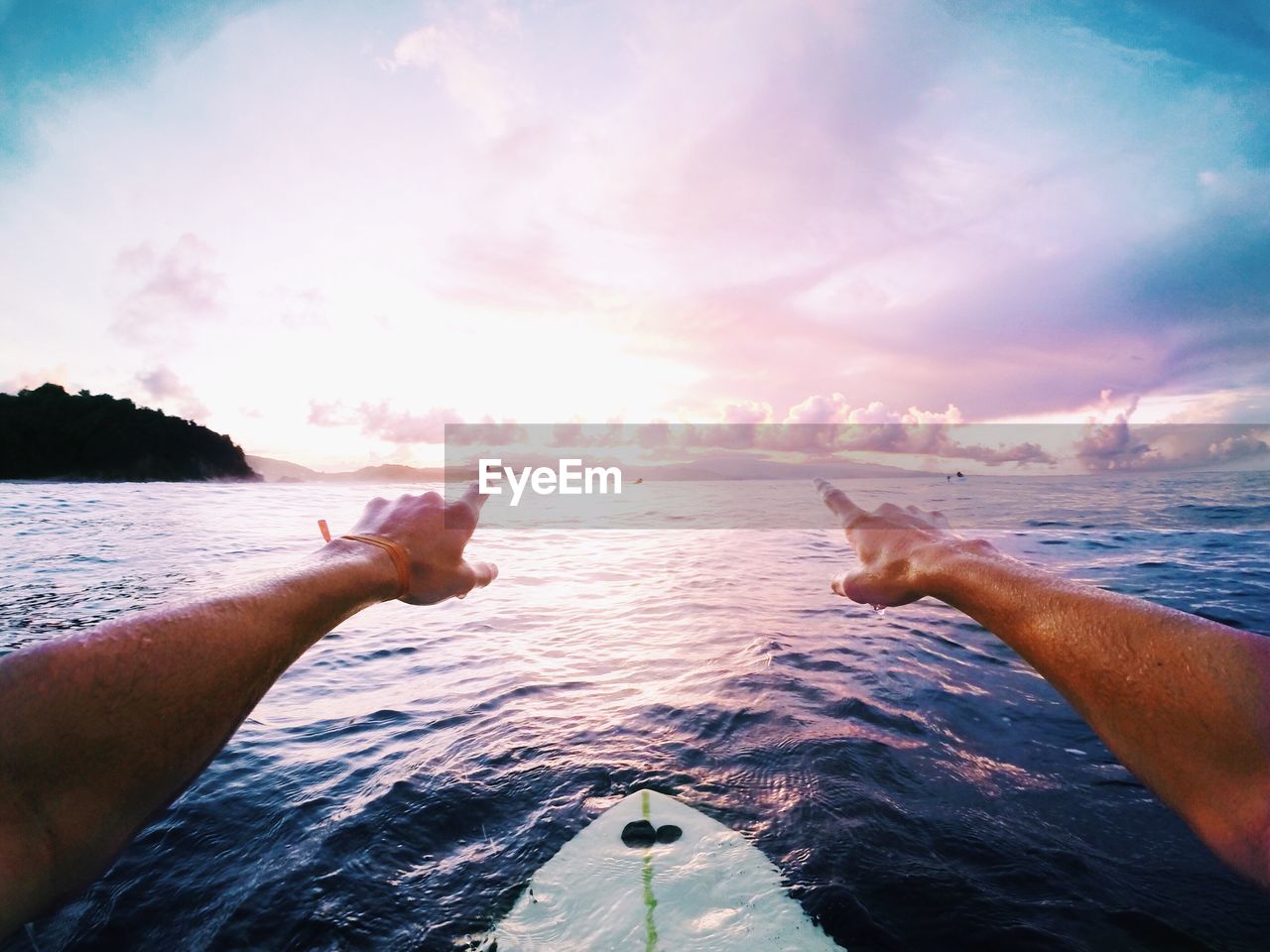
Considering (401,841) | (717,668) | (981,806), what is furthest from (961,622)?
(401,841)

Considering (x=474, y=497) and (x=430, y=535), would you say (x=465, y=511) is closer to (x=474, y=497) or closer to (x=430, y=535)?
(x=474, y=497)

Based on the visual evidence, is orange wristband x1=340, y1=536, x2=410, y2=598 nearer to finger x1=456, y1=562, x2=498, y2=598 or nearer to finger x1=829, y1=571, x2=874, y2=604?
finger x1=456, y1=562, x2=498, y2=598

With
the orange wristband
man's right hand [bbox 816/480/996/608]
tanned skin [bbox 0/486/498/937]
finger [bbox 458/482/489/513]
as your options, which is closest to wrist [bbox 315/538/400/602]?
the orange wristband

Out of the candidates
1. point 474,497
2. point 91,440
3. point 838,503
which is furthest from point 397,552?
point 91,440

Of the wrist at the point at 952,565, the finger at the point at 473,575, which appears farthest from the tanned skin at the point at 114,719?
the wrist at the point at 952,565

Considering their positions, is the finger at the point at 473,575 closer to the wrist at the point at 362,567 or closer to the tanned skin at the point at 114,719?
the wrist at the point at 362,567

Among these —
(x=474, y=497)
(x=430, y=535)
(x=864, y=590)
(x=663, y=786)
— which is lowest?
(x=663, y=786)

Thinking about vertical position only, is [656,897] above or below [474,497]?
below
